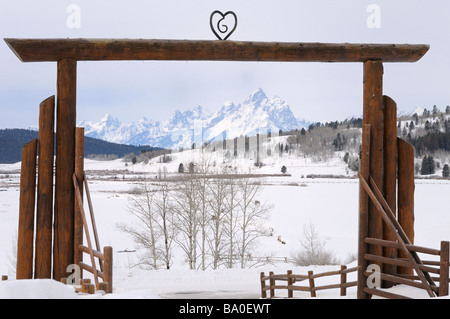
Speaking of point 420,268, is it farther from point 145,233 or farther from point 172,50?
point 145,233

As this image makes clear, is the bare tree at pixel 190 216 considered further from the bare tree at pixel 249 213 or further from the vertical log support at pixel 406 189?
the vertical log support at pixel 406 189

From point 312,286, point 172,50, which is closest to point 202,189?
point 312,286

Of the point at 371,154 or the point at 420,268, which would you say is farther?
the point at 371,154

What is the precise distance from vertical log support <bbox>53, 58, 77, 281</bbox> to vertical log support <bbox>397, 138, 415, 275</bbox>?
4391mm

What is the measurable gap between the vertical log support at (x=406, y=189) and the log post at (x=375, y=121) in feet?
1.11

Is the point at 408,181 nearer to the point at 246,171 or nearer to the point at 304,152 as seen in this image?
the point at 246,171

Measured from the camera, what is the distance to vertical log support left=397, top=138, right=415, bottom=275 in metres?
6.75

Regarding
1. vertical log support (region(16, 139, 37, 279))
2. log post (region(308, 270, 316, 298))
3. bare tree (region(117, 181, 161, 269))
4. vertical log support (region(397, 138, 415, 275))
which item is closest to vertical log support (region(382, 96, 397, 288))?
vertical log support (region(397, 138, 415, 275))

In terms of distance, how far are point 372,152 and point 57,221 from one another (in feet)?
13.8

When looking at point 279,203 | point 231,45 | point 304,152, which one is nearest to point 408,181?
point 231,45

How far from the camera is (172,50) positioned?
6.25m

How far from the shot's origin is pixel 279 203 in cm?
4462

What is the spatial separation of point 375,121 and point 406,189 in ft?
3.42

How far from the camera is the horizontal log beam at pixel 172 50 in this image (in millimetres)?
6145
